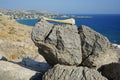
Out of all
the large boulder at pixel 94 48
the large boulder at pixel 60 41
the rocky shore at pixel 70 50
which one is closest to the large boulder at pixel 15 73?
the rocky shore at pixel 70 50

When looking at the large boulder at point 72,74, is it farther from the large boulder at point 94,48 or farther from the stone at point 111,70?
the stone at point 111,70

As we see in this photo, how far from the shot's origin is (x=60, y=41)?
611 inches

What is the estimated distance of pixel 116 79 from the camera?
1557 centimetres

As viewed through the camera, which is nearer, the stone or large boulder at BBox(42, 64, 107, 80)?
large boulder at BBox(42, 64, 107, 80)

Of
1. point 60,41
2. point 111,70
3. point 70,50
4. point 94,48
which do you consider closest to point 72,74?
point 70,50

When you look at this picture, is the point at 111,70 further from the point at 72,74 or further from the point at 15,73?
the point at 15,73

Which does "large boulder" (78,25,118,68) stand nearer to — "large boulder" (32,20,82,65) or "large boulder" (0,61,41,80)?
"large boulder" (32,20,82,65)

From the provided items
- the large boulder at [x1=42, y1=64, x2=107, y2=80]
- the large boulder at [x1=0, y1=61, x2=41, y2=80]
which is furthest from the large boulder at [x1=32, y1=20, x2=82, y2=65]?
the large boulder at [x1=0, y1=61, x2=41, y2=80]

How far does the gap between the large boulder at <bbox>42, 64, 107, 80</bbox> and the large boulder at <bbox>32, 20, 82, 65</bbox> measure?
0.93 metres

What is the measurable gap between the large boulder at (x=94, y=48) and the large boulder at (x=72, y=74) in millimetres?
1415

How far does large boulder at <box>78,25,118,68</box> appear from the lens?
15.8 m

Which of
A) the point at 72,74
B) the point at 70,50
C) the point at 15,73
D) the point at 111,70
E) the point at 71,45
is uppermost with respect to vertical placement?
the point at 71,45

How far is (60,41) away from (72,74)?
6.94ft

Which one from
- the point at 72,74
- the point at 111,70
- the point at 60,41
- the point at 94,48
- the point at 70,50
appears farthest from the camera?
the point at 111,70
